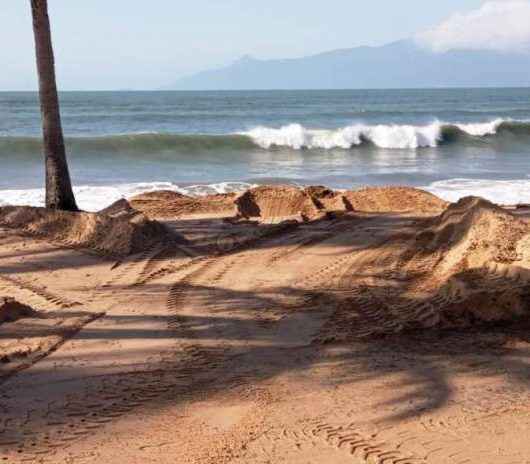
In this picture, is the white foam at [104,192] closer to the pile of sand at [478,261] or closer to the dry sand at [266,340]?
the dry sand at [266,340]

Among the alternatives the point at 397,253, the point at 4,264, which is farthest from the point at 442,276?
the point at 4,264

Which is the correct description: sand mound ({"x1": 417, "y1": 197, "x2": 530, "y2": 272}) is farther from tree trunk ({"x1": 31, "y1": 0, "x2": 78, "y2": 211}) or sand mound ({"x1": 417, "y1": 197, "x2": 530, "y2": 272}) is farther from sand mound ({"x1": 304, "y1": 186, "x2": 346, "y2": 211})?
tree trunk ({"x1": 31, "y1": 0, "x2": 78, "y2": 211})

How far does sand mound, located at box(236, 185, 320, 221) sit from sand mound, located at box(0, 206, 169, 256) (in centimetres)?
231

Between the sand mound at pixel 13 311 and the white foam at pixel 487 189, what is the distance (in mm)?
9887

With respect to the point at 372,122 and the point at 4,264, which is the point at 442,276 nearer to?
the point at 4,264

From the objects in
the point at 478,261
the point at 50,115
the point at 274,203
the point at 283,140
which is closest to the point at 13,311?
the point at 478,261

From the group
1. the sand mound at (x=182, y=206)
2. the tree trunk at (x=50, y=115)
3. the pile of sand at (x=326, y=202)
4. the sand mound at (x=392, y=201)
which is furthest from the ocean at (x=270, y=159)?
the tree trunk at (x=50, y=115)

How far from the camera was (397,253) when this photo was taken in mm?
8117

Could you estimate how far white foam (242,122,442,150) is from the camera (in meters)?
29.3

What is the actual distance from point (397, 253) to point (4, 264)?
4.07 meters

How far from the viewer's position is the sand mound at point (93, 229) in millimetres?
8734

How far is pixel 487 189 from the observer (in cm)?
1600

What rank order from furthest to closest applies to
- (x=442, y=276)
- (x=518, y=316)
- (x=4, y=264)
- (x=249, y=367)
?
(x=4, y=264), (x=442, y=276), (x=518, y=316), (x=249, y=367)

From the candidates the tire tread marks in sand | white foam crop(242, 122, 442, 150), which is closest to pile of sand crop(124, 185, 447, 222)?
the tire tread marks in sand
